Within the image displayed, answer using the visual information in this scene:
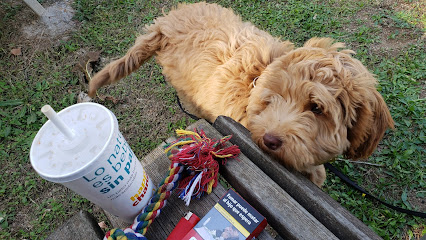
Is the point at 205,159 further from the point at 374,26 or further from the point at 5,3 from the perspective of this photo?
the point at 5,3

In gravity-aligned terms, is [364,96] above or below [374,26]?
above

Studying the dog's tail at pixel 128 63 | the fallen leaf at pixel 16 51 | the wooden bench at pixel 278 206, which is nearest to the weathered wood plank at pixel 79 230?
the wooden bench at pixel 278 206

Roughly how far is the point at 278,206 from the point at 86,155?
87 centimetres

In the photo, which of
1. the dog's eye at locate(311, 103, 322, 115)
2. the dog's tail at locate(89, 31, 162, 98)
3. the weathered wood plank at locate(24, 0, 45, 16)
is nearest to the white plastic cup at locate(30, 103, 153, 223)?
the dog's eye at locate(311, 103, 322, 115)

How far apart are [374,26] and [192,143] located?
14.4 ft

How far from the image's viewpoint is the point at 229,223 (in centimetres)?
114

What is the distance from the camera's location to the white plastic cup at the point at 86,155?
36.8 inches

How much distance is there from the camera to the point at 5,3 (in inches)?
206

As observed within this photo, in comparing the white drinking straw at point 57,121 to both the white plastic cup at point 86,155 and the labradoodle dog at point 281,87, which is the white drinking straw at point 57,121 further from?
the labradoodle dog at point 281,87

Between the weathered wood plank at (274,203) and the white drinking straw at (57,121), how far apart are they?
0.77m

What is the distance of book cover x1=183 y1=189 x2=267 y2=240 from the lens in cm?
111

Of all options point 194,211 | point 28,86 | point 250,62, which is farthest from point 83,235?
point 28,86

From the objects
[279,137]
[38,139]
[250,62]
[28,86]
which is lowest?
[28,86]

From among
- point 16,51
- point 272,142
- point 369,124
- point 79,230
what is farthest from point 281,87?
point 16,51
